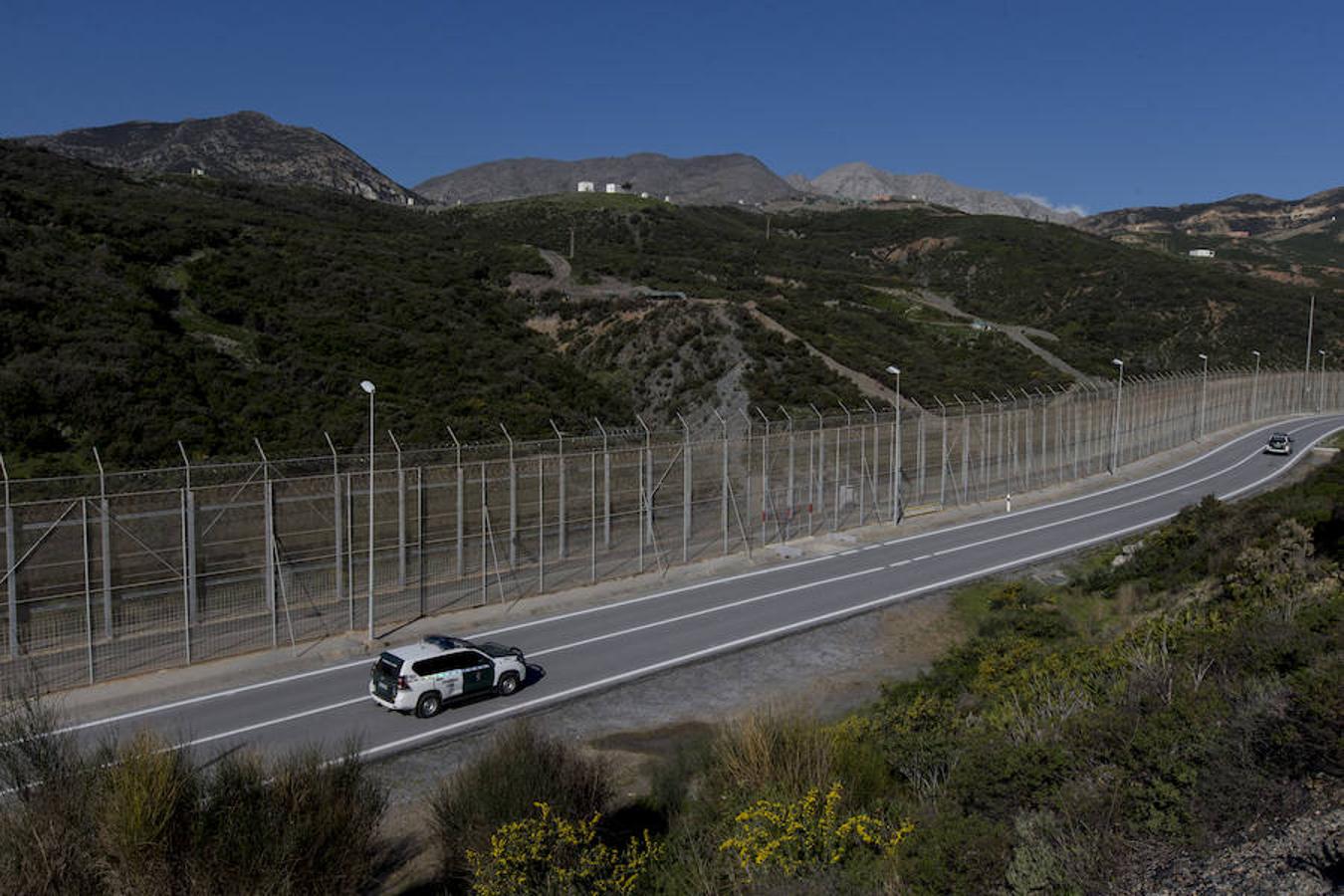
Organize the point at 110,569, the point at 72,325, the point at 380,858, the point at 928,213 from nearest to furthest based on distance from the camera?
1. the point at 380,858
2. the point at 110,569
3. the point at 72,325
4. the point at 928,213

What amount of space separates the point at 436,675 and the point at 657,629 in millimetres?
7171

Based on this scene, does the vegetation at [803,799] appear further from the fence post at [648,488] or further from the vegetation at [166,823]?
the fence post at [648,488]

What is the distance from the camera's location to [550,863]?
373 inches

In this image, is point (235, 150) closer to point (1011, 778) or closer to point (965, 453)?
point (965, 453)

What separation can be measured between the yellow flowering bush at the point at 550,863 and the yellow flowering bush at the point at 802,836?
1.06 m

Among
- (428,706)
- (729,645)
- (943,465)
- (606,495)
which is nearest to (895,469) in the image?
(943,465)

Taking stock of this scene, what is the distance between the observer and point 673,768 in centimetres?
1388

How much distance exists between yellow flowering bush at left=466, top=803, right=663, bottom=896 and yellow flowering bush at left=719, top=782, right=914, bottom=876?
1.06m

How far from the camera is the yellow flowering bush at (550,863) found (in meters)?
9.20

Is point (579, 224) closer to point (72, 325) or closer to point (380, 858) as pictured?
point (72, 325)

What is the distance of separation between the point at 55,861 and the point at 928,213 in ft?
518

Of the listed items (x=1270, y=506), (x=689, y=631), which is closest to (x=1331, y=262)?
(x=1270, y=506)

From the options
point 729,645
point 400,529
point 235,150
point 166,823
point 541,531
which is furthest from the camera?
point 235,150

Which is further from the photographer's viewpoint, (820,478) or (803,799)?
(820,478)
